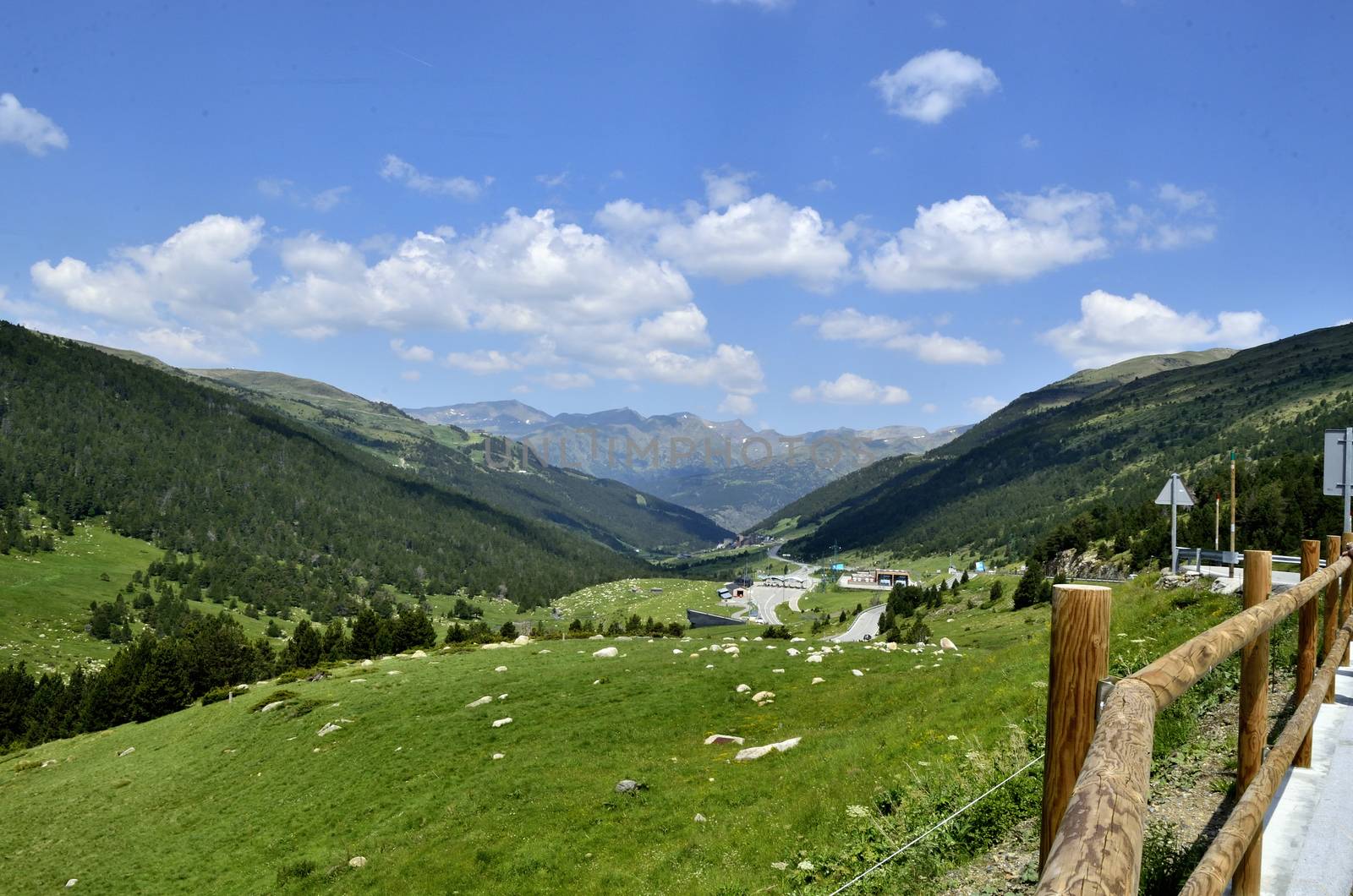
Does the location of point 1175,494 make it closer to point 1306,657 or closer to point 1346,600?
point 1346,600

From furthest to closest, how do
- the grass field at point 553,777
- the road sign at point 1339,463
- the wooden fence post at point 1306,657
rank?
the road sign at point 1339,463 < the grass field at point 553,777 < the wooden fence post at point 1306,657

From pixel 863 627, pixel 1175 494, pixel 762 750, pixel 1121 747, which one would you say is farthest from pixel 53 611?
pixel 1121 747

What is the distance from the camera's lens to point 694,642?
48469 millimetres

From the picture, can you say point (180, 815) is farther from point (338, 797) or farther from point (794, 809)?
point (794, 809)

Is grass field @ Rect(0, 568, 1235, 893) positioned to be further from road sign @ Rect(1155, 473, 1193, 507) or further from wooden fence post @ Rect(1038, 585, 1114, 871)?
wooden fence post @ Rect(1038, 585, 1114, 871)

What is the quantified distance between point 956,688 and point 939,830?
12763 millimetres

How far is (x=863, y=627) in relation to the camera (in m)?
110

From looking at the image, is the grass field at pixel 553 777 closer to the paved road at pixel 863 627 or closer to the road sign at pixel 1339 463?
the road sign at pixel 1339 463

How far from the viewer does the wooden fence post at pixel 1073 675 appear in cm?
336

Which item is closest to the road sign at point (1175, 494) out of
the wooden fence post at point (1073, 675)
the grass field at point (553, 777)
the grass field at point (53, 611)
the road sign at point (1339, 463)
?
the grass field at point (553, 777)

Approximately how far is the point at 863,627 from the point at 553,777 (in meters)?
94.4

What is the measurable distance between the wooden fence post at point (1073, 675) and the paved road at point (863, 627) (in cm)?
9265

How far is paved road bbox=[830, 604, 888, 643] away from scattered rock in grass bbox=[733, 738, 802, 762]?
73.7 m

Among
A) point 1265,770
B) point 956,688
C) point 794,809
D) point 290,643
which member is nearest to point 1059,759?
point 1265,770
